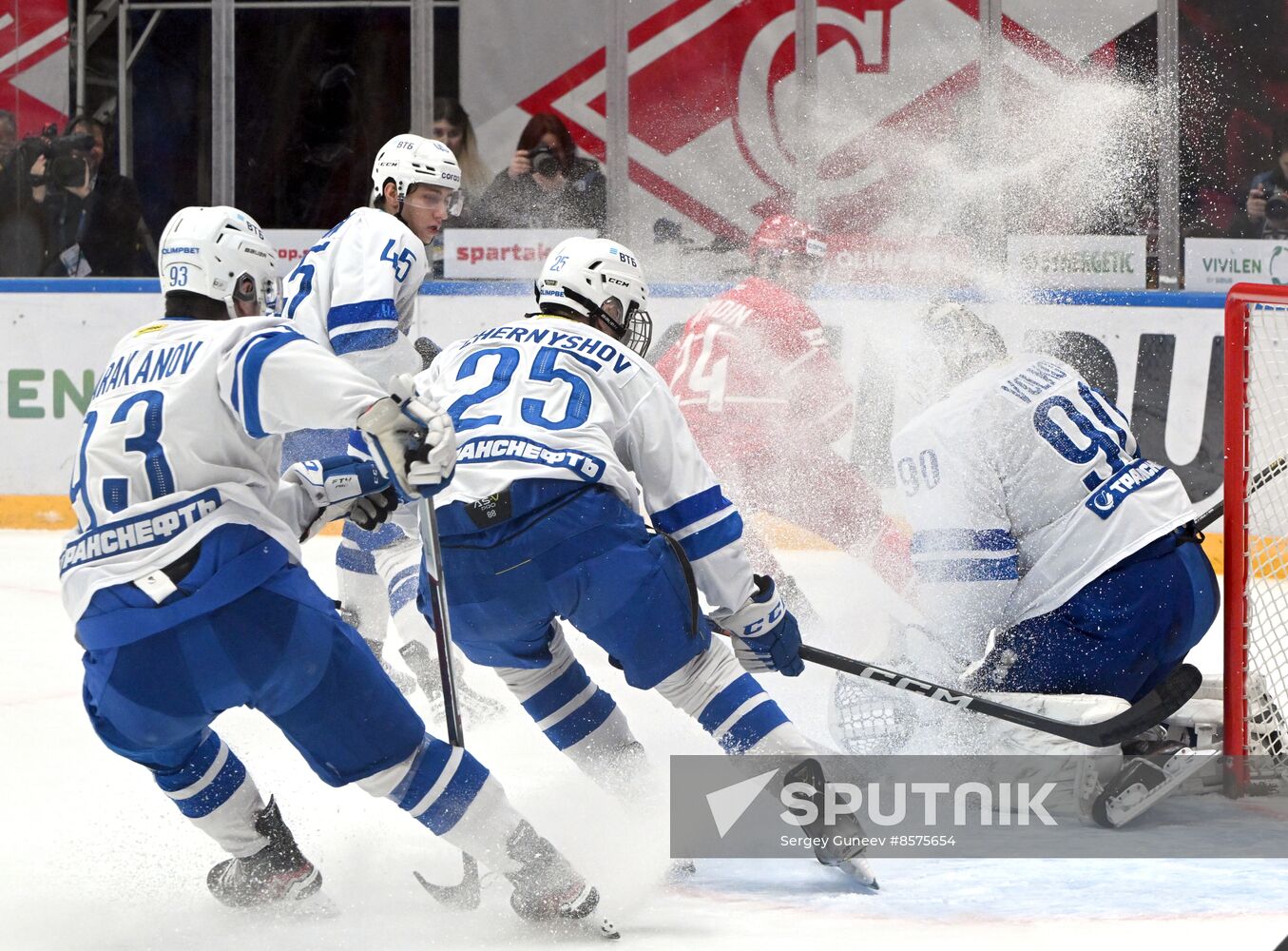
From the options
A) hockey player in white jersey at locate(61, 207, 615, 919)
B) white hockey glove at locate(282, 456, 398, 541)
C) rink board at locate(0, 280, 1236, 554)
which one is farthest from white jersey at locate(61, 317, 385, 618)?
rink board at locate(0, 280, 1236, 554)

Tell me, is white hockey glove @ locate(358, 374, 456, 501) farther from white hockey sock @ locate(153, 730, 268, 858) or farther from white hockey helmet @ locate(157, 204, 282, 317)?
white hockey sock @ locate(153, 730, 268, 858)

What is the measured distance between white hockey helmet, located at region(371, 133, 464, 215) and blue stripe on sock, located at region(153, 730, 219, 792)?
6.71 ft

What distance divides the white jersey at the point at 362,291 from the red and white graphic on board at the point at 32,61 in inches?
153

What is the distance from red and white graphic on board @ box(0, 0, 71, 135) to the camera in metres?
7.43

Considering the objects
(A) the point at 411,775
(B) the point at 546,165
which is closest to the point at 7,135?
(B) the point at 546,165

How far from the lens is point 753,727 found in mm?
2760

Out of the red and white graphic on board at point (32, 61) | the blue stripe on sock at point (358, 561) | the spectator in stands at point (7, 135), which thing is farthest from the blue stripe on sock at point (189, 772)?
the red and white graphic on board at point (32, 61)

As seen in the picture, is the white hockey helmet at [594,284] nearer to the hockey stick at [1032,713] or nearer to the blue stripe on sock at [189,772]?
the hockey stick at [1032,713]

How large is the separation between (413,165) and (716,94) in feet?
12.1

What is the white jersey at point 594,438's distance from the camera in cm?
274

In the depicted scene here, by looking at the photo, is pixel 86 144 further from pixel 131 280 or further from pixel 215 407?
pixel 215 407

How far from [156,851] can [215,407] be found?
96cm

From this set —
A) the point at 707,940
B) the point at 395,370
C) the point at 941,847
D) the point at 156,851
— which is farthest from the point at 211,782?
the point at 395,370

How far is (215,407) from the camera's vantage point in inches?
92.7
